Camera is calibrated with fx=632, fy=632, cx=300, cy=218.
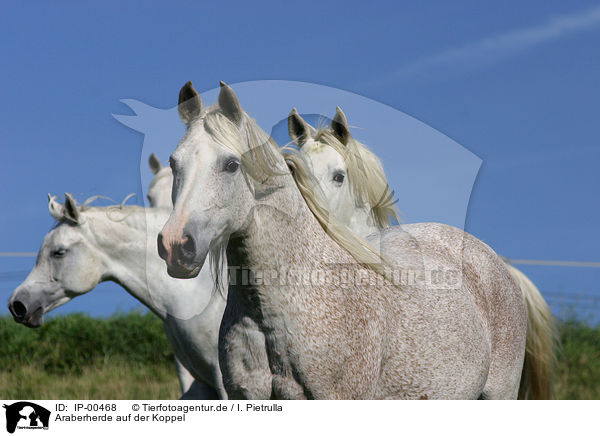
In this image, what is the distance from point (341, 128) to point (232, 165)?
7.26 feet

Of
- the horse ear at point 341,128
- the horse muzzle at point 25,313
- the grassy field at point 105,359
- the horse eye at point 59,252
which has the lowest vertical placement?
the grassy field at point 105,359

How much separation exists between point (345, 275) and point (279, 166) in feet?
2.01

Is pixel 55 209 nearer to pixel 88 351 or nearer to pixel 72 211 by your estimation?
pixel 72 211

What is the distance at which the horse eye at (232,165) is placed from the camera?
8.55 feet

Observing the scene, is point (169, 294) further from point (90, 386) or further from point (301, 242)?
point (90, 386)

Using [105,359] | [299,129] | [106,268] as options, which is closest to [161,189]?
[106,268]

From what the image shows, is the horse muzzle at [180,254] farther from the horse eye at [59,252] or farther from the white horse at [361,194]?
the horse eye at [59,252]

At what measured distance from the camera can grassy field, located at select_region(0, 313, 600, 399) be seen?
8.82 m

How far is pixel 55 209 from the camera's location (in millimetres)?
5945

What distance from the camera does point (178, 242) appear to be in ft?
8.07

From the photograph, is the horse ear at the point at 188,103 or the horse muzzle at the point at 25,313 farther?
the horse muzzle at the point at 25,313
